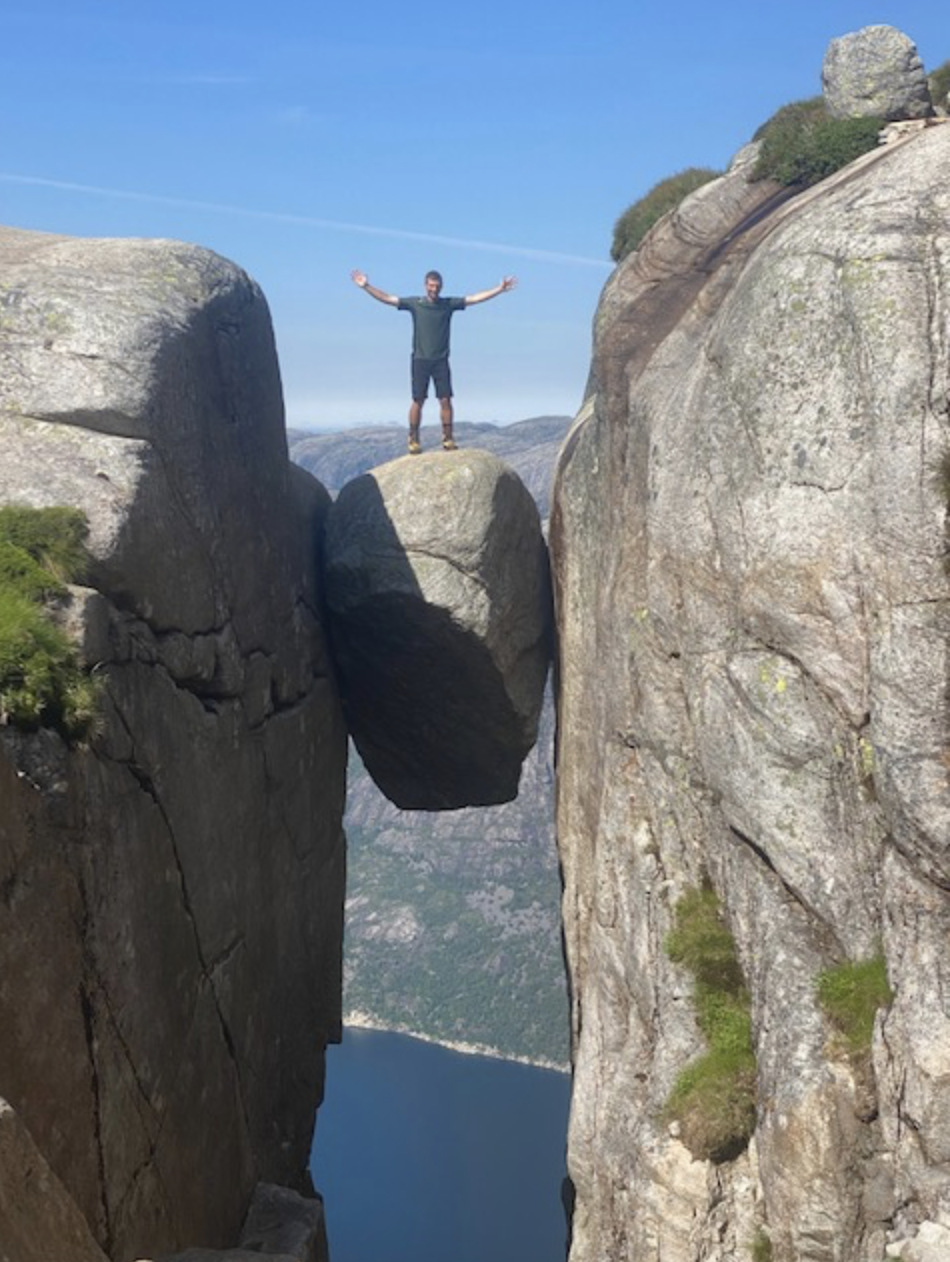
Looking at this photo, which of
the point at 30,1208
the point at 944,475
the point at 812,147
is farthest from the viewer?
the point at 812,147

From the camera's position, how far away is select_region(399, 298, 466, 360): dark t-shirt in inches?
1139

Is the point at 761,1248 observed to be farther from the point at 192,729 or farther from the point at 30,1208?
the point at 30,1208

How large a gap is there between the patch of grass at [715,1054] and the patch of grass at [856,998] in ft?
6.62

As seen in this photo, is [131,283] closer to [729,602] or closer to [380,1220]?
[729,602]

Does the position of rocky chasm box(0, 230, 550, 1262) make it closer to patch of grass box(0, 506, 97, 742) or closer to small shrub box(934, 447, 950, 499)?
patch of grass box(0, 506, 97, 742)

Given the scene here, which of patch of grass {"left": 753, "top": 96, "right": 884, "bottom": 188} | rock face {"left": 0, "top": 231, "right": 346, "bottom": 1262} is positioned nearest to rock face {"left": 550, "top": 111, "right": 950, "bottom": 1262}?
patch of grass {"left": 753, "top": 96, "right": 884, "bottom": 188}

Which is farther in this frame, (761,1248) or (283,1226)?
(283,1226)

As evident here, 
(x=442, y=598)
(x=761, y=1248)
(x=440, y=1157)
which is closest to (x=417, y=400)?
(x=442, y=598)

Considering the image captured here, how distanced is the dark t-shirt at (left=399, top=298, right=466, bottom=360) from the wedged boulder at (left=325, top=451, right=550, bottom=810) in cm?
233

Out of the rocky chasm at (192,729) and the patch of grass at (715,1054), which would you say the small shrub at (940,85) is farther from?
the patch of grass at (715,1054)

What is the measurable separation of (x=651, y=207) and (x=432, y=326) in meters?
5.40

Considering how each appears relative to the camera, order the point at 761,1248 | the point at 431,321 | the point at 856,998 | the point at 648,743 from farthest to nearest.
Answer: the point at 431,321, the point at 648,743, the point at 761,1248, the point at 856,998

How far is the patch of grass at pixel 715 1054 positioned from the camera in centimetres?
1916

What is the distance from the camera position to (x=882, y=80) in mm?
23812
